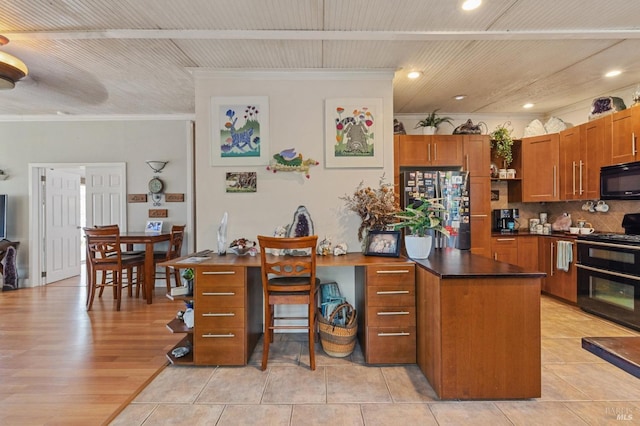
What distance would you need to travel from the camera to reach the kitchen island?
1949 mm

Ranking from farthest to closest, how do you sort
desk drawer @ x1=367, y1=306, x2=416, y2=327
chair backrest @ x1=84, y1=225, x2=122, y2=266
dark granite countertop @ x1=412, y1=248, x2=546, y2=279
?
1. chair backrest @ x1=84, y1=225, x2=122, y2=266
2. desk drawer @ x1=367, y1=306, x2=416, y2=327
3. dark granite countertop @ x1=412, y1=248, x2=546, y2=279

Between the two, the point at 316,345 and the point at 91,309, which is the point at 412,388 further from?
the point at 91,309

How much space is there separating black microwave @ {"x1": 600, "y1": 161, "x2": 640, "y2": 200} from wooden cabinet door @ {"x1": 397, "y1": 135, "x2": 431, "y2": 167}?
6.34 feet

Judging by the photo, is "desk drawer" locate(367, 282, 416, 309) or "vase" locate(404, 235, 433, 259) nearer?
"desk drawer" locate(367, 282, 416, 309)

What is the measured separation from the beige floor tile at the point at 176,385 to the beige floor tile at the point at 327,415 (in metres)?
0.73

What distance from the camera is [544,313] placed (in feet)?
12.1

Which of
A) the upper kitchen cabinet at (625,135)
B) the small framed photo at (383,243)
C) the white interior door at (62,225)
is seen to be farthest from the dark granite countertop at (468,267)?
the white interior door at (62,225)

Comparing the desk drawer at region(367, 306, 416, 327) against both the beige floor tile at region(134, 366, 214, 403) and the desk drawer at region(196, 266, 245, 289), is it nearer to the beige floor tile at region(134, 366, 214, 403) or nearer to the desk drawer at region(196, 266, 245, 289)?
the desk drawer at region(196, 266, 245, 289)

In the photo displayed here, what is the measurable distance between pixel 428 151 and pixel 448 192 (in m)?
0.65

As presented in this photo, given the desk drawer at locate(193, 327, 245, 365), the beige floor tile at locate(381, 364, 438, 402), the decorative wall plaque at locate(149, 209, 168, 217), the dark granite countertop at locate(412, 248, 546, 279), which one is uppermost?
the decorative wall plaque at locate(149, 209, 168, 217)

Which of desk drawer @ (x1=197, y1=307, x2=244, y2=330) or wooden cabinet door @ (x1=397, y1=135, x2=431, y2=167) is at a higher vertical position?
wooden cabinet door @ (x1=397, y1=135, x2=431, y2=167)

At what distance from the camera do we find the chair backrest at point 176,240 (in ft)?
14.2

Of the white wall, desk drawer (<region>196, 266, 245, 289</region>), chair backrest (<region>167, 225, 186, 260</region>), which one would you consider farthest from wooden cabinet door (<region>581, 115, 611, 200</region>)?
the white wall

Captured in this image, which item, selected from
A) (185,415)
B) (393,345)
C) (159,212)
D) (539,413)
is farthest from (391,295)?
(159,212)
